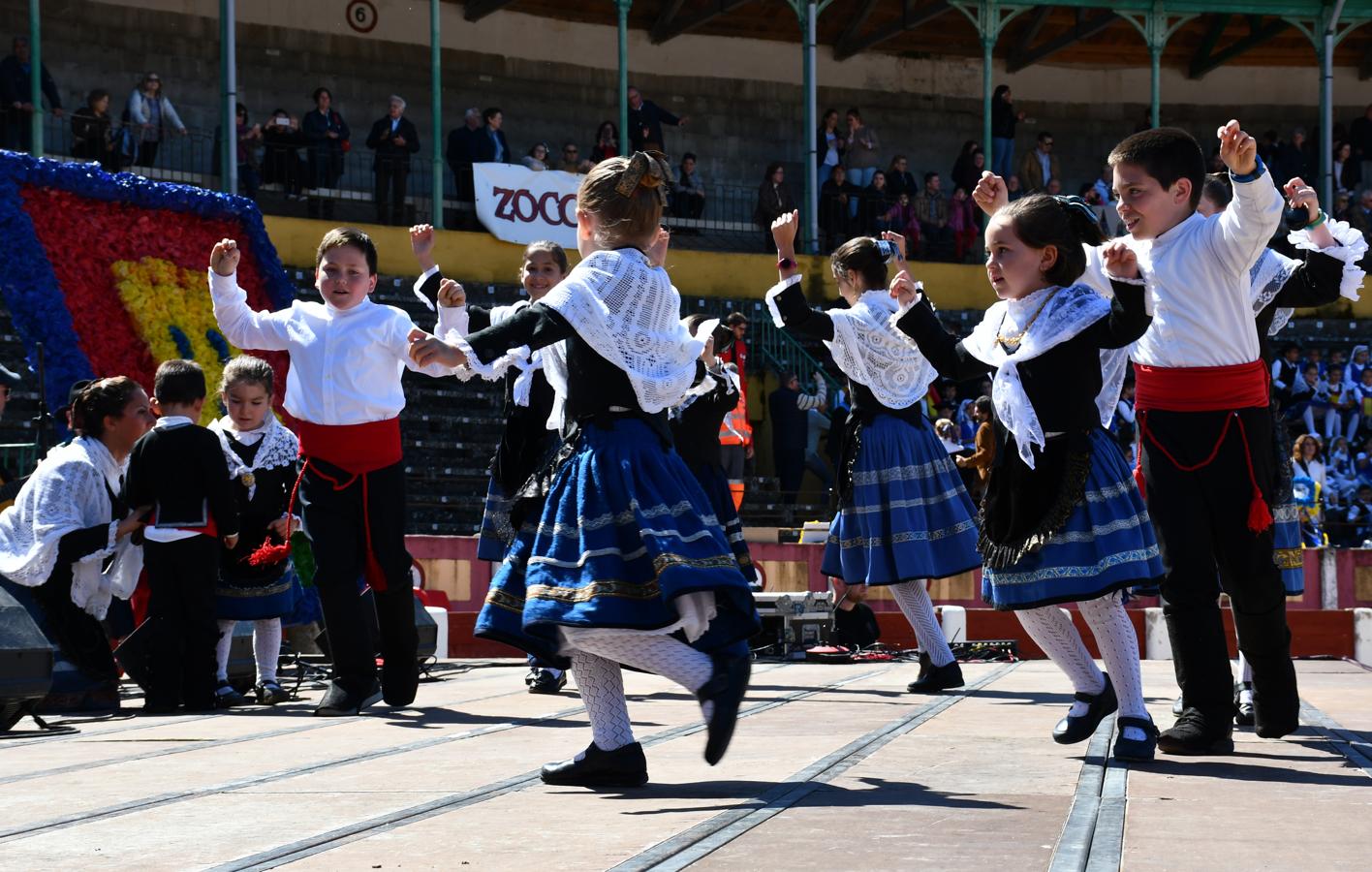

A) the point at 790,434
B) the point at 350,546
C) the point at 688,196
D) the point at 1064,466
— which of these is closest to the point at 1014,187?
the point at 688,196

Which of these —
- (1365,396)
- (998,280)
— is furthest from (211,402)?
(1365,396)

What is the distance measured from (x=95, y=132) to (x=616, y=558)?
51.9 ft

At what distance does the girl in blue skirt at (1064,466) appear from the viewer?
5.02 m

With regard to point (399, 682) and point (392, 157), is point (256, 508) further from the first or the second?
point (392, 157)

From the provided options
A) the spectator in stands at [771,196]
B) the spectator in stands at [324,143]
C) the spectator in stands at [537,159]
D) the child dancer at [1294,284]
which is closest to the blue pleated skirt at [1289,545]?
the child dancer at [1294,284]

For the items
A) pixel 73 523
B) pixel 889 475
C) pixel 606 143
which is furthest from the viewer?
pixel 606 143

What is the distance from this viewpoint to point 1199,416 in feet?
17.7

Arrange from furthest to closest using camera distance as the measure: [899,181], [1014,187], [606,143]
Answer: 1. [1014,187]
2. [899,181]
3. [606,143]

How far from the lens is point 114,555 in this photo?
7.97 m

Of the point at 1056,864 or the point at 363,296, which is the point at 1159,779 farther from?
the point at 363,296

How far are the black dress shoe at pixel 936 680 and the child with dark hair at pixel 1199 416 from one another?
2300 millimetres

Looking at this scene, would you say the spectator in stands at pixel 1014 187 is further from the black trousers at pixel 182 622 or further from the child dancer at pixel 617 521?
the child dancer at pixel 617 521

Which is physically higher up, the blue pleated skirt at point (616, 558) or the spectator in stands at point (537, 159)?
the spectator in stands at point (537, 159)

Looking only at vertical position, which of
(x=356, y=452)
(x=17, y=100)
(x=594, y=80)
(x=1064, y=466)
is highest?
(x=594, y=80)
